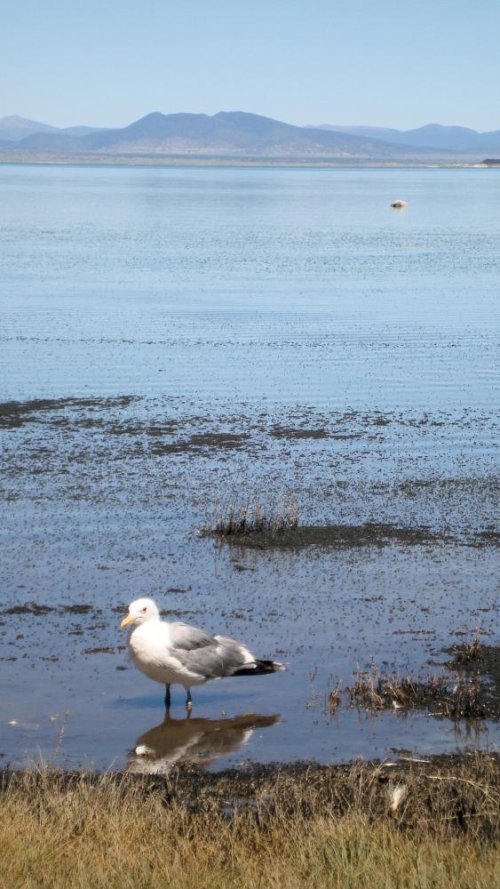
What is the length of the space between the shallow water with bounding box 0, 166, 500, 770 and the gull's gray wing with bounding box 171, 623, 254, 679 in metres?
0.37

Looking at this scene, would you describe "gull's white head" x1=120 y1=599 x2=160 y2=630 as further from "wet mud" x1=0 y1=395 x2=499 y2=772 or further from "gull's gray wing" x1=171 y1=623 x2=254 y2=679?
"wet mud" x1=0 y1=395 x2=499 y2=772

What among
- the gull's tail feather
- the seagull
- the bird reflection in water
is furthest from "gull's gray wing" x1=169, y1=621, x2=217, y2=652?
the bird reflection in water

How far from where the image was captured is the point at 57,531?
→ 15.1 metres

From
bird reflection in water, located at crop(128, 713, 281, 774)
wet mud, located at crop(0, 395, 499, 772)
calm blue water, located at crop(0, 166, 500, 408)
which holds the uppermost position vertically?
calm blue water, located at crop(0, 166, 500, 408)

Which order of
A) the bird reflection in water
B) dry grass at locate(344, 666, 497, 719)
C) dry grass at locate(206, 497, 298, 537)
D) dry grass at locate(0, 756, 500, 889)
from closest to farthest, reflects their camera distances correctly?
1. dry grass at locate(0, 756, 500, 889)
2. the bird reflection in water
3. dry grass at locate(344, 666, 497, 719)
4. dry grass at locate(206, 497, 298, 537)

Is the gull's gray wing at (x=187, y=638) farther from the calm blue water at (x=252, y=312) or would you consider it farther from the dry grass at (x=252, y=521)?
the calm blue water at (x=252, y=312)

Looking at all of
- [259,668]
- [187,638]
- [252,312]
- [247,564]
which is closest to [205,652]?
[187,638]

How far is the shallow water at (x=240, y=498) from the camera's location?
10484mm

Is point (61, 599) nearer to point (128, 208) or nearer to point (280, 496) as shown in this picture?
point (280, 496)

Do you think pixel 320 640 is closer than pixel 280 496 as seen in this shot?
Yes

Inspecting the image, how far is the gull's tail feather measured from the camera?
10750 mm

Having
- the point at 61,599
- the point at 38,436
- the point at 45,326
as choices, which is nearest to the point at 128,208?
the point at 45,326

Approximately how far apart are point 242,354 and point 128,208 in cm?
7601

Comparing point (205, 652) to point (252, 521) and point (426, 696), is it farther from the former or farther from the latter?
point (252, 521)
